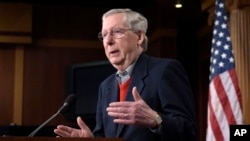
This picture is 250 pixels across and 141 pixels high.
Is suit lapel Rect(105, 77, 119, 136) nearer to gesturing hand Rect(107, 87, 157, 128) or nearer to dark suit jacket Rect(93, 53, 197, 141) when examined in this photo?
dark suit jacket Rect(93, 53, 197, 141)

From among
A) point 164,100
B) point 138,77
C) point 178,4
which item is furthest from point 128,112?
point 178,4

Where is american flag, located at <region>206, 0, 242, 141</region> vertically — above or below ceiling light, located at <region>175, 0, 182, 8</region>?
below

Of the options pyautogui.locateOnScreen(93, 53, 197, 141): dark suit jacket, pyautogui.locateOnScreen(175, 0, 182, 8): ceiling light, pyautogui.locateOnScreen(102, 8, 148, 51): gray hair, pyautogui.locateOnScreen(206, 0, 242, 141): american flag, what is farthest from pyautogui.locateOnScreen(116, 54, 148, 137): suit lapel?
pyautogui.locateOnScreen(175, 0, 182, 8): ceiling light

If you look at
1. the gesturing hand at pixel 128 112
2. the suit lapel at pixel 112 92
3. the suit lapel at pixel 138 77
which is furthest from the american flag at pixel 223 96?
the gesturing hand at pixel 128 112

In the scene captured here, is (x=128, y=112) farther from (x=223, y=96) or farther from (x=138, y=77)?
(x=223, y=96)

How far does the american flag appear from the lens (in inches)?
190

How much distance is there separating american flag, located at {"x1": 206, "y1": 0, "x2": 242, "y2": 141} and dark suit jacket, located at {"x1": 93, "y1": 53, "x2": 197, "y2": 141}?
219 centimetres

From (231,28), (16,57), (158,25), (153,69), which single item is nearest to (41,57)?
(16,57)

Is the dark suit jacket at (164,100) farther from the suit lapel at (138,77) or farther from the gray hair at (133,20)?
the gray hair at (133,20)

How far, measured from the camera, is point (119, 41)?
2.78m

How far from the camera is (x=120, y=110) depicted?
225 centimetres

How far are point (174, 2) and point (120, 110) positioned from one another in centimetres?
567

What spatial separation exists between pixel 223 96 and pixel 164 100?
240 cm

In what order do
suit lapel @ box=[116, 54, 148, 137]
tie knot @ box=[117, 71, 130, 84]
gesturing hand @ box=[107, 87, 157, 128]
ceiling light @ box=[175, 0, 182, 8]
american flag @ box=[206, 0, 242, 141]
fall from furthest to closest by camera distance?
ceiling light @ box=[175, 0, 182, 8]
american flag @ box=[206, 0, 242, 141]
tie knot @ box=[117, 71, 130, 84]
suit lapel @ box=[116, 54, 148, 137]
gesturing hand @ box=[107, 87, 157, 128]
